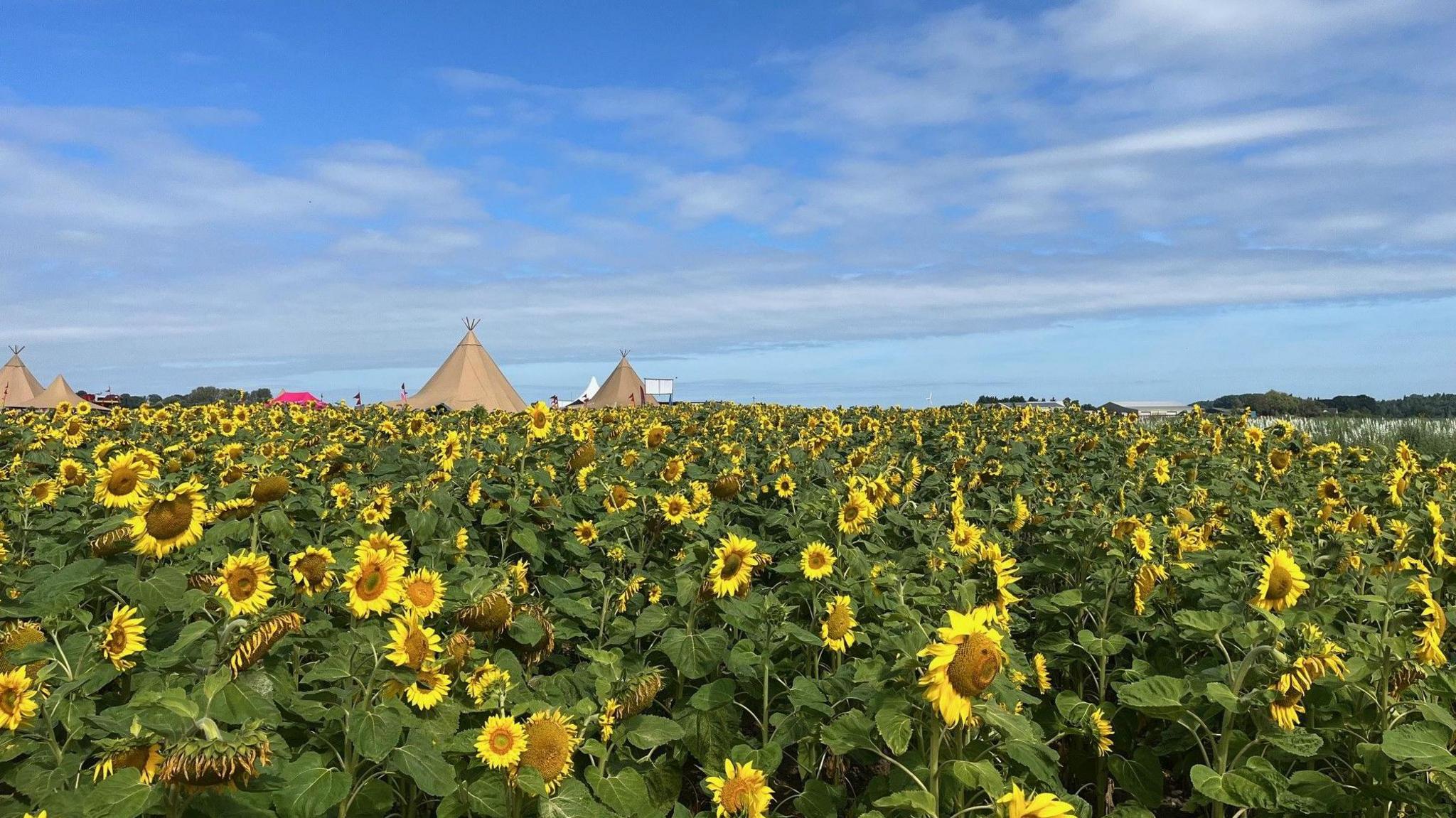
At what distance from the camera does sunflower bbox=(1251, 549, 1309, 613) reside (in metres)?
3.59

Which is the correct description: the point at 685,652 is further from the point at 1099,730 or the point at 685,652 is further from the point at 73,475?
the point at 73,475

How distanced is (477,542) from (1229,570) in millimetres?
4039

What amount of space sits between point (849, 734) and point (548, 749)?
916 millimetres

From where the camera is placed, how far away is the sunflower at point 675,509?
5.06 m

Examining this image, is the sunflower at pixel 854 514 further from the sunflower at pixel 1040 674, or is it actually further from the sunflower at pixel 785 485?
the sunflower at pixel 785 485

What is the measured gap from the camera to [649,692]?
10.1 ft

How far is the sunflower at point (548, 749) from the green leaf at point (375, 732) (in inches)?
14.0

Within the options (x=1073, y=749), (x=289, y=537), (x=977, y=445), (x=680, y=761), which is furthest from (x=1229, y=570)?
(x=977, y=445)

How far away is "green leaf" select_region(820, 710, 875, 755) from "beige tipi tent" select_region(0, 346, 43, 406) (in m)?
31.7

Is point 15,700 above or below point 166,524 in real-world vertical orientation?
below

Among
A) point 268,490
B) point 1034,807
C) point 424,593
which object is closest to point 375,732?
point 424,593

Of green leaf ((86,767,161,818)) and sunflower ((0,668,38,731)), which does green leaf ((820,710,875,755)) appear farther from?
sunflower ((0,668,38,731))

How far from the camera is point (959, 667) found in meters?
2.26

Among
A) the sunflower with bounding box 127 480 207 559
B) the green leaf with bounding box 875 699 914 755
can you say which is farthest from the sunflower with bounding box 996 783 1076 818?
the sunflower with bounding box 127 480 207 559
